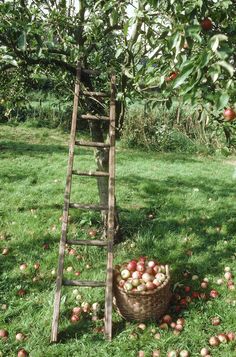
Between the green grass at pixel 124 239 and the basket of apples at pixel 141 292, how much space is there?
0.46ft

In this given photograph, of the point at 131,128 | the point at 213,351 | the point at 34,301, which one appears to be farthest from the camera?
the point at 131,128

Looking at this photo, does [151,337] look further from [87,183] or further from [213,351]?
[87,183]

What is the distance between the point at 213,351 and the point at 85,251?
195 centimetres

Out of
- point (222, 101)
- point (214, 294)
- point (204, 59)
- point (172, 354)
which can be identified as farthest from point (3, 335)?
point (204, 59)

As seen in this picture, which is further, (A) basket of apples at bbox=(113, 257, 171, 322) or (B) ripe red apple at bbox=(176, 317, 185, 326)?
(B) ripe red apple at bbox=(176, 317, 185, 326)

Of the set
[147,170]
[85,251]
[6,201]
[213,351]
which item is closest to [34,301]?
[85,251]

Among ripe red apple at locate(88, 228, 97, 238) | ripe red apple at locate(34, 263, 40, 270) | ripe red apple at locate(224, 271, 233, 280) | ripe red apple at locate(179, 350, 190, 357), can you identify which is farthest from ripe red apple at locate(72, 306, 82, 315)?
ripe red apple at locate(224, 271, 233, 280)

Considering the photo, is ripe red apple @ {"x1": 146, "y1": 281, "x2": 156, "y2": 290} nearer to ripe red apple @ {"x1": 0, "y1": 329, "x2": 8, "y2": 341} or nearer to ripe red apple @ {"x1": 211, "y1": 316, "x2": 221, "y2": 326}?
ripe red apple @ {"x1": 211, "y1": 316, "x2": 221, "y2": 326}

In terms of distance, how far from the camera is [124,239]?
5.04 meters

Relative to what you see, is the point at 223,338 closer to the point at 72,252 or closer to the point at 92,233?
the point at 72,252

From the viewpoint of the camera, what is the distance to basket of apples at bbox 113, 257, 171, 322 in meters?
3.42

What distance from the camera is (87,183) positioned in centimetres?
732

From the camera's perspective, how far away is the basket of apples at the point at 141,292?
3416 millimetres

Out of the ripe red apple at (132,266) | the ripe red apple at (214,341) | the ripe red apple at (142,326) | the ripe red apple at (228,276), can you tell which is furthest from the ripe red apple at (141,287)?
the ripe red apple at (228,276)
